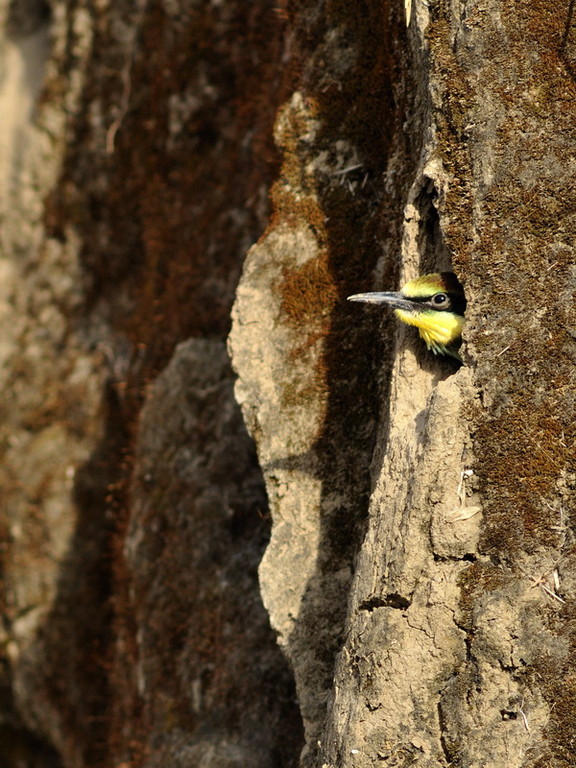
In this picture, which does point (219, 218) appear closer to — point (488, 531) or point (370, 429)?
point (370, 429)

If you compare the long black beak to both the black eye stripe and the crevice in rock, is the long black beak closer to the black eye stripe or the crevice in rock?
the black eye stripe

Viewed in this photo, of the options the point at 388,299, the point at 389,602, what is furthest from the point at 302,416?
the point at 389,602

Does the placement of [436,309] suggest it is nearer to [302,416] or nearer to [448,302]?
[448,302]

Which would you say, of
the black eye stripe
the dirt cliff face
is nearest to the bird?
the black eye stripe

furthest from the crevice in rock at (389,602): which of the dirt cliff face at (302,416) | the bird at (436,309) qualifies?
the bird at (436,309)

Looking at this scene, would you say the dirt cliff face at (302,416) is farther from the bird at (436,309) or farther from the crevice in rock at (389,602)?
the bird at (436,309)

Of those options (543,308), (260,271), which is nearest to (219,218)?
(260,271)
